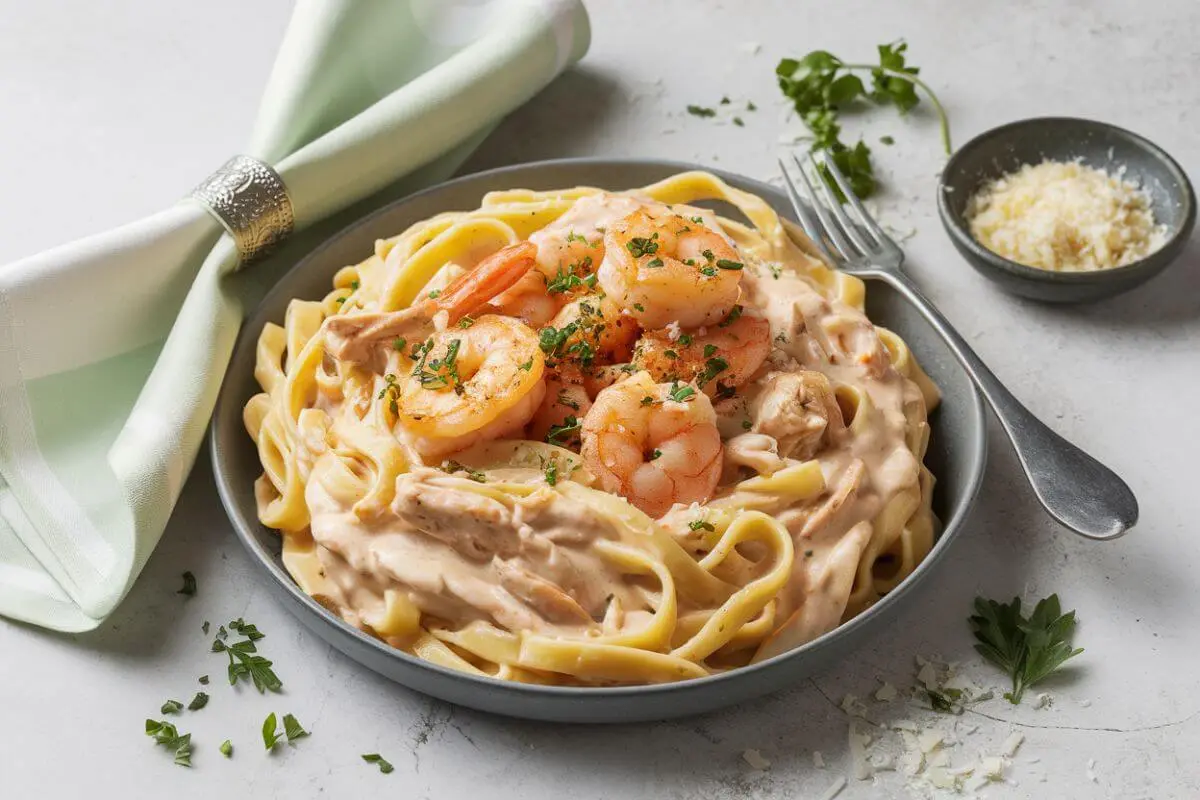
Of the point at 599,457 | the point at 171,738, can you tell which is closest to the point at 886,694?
the point at 599,457

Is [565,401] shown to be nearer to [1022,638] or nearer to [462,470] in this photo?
[462,470]

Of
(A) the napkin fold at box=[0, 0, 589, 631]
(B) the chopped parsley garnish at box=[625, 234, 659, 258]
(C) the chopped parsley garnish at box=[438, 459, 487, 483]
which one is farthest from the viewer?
(A) the napkin fold at box=[0, 0, 589, 631]

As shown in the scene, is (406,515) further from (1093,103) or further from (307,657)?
(1093,103)

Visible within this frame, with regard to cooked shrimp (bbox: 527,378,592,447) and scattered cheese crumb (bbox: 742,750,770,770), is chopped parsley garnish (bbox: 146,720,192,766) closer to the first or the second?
cooked shrimp (bbox: 527,378,592,447)

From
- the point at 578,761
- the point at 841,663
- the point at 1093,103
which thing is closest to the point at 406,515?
the point at 578,761

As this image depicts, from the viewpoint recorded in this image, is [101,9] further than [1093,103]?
Yes

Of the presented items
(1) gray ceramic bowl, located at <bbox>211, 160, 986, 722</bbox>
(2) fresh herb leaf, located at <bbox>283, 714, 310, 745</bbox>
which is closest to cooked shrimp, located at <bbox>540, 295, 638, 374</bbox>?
(1) gray ceramic bowl, located at <bbox>211, 160, 986, 722</bbox>
